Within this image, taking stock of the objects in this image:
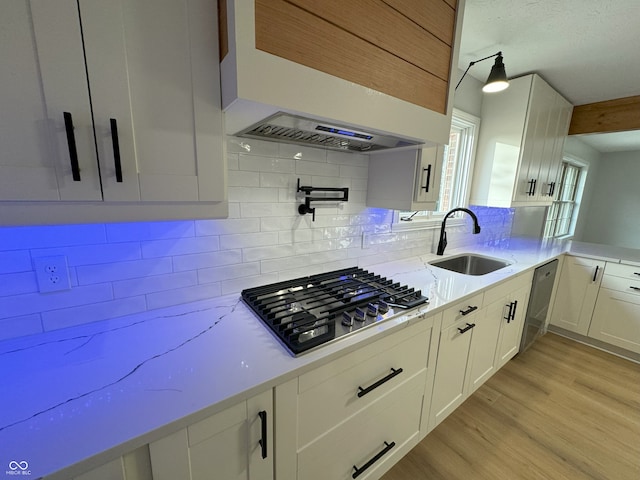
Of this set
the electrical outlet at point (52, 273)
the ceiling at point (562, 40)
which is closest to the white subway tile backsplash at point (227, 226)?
the electrical outlet at point (52, 273)

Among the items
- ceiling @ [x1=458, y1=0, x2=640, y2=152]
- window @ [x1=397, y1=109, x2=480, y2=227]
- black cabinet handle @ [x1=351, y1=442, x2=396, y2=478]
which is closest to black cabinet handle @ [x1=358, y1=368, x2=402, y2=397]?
black cabinet handle @ [x1=351, y1=442, x2=396, y2=478]

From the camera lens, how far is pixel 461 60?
2016mm

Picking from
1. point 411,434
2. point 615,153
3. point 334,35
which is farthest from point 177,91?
point 615,153

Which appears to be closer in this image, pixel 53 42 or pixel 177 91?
Result: pixel 53 42

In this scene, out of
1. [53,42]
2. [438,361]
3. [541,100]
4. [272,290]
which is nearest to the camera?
[53,42]

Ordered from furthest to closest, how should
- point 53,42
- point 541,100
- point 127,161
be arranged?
point 541,100
point 127,161
point 53,42

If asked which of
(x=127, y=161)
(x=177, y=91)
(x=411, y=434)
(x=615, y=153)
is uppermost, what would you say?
(x=615, y=153)

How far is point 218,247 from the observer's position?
3.99 feet

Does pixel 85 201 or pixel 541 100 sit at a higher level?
pixel 541 100

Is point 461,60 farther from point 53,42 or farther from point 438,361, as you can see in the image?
point 53,42

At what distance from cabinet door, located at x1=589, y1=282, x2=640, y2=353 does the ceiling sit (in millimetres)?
1885

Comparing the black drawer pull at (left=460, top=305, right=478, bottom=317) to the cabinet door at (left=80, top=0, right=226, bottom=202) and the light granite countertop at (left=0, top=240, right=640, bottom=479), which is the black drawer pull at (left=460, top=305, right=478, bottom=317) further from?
the cabinet door at (left=80, top=0, right=226, bottom=202)

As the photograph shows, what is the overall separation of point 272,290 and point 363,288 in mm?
461

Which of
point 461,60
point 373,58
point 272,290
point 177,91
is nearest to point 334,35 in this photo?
point 373,58
